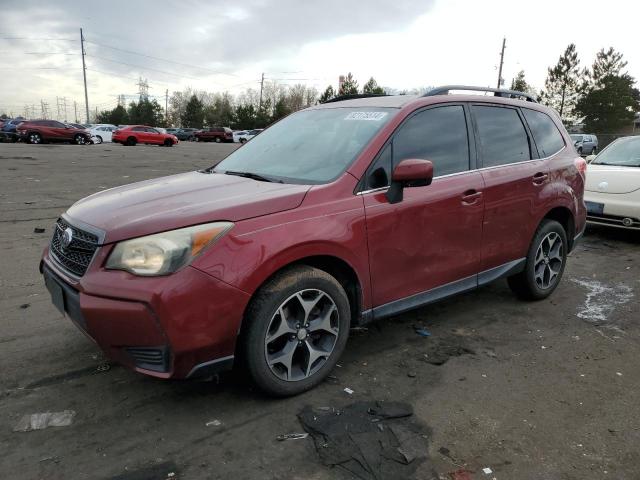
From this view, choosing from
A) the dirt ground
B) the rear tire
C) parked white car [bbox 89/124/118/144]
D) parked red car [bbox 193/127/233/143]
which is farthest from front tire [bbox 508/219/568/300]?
parked red car [bbox 193/127/233/143]

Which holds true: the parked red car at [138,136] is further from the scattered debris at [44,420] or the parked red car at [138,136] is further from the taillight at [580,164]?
the scattered debris at [44,420]

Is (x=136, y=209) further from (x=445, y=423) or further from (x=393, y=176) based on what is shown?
(x=445, y=423)

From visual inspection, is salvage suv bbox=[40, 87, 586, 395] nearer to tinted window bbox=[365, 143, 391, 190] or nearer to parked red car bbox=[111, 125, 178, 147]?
tinted window bbox=[365, 143, 391, 190]

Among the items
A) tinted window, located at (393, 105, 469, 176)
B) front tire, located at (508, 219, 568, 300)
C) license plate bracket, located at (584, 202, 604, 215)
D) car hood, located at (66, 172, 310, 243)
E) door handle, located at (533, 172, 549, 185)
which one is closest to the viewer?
car hood, located at (66, 172, 310, 243)

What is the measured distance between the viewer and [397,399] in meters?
3.02

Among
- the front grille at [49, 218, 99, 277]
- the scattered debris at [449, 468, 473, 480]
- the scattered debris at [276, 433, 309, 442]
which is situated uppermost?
the front grille at [49, 218, 99, 277]

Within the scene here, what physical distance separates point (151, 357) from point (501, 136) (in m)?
3.26

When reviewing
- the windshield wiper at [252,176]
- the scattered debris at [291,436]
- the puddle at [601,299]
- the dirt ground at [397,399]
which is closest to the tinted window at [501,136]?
the dirt ground at [397,399]

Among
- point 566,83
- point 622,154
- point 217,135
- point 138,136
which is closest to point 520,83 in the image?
point 566,83

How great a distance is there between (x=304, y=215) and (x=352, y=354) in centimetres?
124

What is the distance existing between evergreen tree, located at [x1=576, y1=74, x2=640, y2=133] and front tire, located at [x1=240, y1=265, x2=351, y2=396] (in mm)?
57911

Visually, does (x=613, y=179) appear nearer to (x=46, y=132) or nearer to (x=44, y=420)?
(x=44, y=420)

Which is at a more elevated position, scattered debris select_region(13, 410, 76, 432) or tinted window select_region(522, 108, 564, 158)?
tinted window select_region(522, 108, 564, 158)

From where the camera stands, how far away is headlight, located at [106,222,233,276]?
2529 mm
